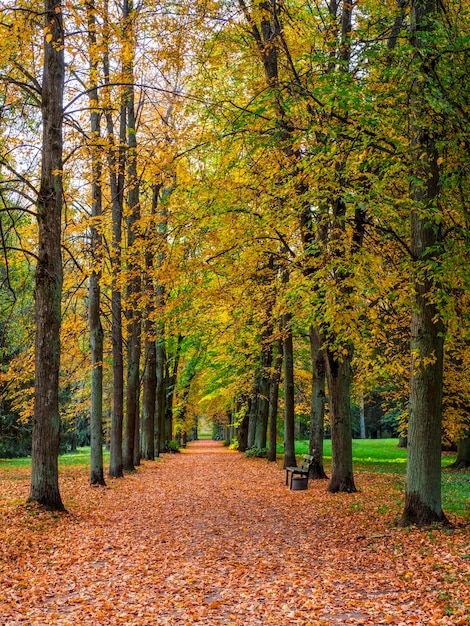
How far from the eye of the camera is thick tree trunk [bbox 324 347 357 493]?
45.0 feet

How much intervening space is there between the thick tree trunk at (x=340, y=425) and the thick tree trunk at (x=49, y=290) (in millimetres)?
6153

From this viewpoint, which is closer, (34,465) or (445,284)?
(445,284)

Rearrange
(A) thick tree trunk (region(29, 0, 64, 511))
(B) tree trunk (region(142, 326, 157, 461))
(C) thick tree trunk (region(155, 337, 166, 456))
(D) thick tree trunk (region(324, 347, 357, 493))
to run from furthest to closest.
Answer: (C) thick tree trunk (region(155, 337, 166, 456)) < (B) tree trunk (region(142, 326, 157, 461)) < (D) thick tree trunk (region(324, 347, 357, 493)) < (A) thick tree trunk (region(29, 0, 64, 511))

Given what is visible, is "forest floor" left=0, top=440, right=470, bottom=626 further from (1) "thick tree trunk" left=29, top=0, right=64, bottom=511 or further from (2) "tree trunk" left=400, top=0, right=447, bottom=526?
(1) "thick tree trunk" left=29, top=0, right=64, bottom=511

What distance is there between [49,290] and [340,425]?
23.5ft

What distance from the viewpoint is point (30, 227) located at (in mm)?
12914

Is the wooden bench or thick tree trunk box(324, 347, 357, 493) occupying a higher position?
thick tree trunk box(324, 347, 357, 493)

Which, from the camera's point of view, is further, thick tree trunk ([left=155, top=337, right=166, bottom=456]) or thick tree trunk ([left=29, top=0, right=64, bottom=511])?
thick tree trunk ([left=155, top=337, right=166, bottom=456])

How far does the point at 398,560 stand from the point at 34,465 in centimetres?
644

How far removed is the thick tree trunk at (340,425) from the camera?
13711 mm

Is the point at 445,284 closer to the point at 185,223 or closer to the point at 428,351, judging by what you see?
the point at 428,351

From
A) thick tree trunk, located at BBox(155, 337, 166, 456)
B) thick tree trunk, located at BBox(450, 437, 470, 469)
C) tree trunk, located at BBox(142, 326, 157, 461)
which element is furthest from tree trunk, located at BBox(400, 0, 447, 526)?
thick tree trunk, located at BBox(155, 337, 166, 456)

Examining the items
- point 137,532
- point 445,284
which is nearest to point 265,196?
point 445,284

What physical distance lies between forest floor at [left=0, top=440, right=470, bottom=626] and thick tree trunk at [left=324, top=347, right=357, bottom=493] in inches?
38.9
